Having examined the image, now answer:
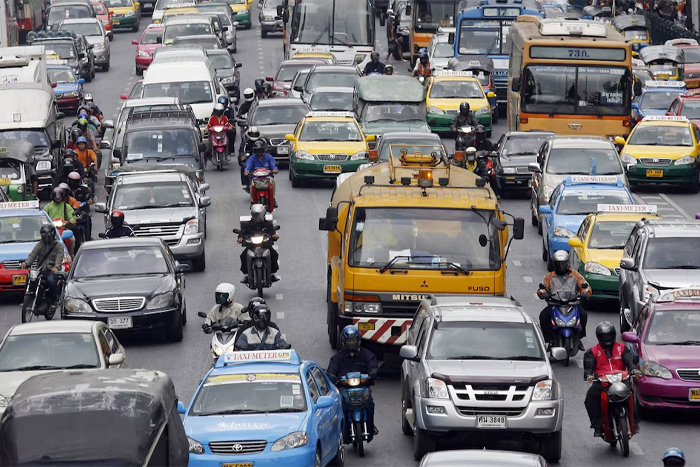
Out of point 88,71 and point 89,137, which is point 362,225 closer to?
point 89,137

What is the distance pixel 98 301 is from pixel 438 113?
21199 millimetres

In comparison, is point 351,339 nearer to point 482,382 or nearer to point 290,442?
point 482,382

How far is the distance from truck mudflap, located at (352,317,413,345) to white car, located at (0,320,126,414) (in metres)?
3.31

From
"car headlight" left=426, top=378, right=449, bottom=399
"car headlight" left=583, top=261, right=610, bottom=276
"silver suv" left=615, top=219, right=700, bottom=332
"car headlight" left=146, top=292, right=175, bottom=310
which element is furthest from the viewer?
"car headlight" left=583, top=261, right=610, bottom=276

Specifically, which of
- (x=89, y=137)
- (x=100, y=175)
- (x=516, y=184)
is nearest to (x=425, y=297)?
(x=516, y=184)

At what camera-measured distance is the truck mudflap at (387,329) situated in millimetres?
22891

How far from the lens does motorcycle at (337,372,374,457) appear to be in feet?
63.5

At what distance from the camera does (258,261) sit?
28188mm

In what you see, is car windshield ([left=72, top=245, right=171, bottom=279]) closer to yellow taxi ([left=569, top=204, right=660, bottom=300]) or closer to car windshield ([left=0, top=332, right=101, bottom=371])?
car windshield ([left=0, top=332, right=101, bottom=371])

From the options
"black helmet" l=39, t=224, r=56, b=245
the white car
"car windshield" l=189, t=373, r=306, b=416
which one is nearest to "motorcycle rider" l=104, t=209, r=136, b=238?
"black helmet" l=39, t=224, r=56, b=245

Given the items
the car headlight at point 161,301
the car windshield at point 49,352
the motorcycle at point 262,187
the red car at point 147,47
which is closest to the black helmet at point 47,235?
the car headlight at point 161,301

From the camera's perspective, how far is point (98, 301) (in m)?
25.3

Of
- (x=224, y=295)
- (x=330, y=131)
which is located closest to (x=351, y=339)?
(x=224, y=295)

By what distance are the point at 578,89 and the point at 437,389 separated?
22.7m
